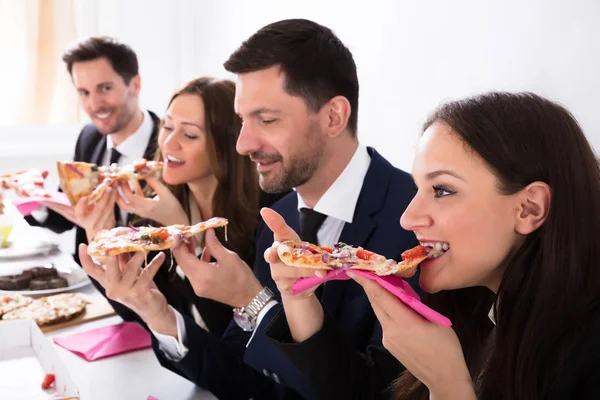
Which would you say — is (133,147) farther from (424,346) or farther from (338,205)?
(424,346)

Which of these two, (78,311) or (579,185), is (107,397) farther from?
(579,185)

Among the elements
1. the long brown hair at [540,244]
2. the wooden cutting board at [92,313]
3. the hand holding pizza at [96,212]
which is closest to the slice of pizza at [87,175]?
the hand holding pizza at [96,212]

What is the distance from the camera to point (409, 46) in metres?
3.56

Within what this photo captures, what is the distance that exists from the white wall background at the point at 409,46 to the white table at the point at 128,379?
1639 millimetres

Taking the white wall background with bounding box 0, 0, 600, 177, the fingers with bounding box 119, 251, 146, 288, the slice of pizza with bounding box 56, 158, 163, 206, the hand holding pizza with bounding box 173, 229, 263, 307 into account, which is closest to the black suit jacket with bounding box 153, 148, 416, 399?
the hand holding pizza with bounding box 173, 229, 263, 307

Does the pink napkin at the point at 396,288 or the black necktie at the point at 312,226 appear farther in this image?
the black necktie at the point at 312,226

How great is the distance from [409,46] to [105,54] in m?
2.02

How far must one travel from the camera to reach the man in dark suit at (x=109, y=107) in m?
4.23

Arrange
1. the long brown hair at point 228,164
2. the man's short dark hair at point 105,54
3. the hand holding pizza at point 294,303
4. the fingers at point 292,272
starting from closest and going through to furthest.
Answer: the fingers at point 292,272
the hand holding pizza at point 294,303
the long brown hair at point 228,164
the man's short dark hair at point 105,54

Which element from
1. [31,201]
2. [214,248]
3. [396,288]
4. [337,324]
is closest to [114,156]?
[31,201]

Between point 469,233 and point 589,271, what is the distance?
0.89ft

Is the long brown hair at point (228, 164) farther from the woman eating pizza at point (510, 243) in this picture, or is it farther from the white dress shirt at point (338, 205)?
the woman eating pizza at point (510, 243)

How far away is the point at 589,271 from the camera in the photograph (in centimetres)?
154

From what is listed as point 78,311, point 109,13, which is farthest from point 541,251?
point 109,13
